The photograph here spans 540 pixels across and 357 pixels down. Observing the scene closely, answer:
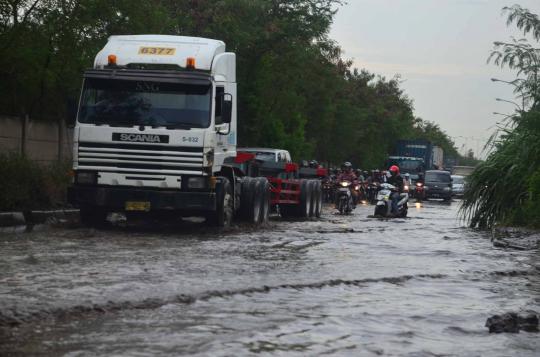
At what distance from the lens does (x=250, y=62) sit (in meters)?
40.3

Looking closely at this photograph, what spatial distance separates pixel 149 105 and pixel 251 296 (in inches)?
348

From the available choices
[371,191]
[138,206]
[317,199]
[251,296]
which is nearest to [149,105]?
[138,206]

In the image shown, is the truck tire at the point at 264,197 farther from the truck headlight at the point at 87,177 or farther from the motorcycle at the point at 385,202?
the motorcycle at the point at 385,202

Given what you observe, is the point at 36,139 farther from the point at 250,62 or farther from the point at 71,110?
the point at 250,62

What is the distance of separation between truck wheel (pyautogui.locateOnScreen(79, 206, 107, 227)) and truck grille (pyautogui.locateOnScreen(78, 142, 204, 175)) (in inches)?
44.1

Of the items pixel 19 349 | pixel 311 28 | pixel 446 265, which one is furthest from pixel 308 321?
pixel 311 28

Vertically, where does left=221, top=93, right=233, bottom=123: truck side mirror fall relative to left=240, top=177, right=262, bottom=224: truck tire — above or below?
above

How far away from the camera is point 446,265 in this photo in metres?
13.9

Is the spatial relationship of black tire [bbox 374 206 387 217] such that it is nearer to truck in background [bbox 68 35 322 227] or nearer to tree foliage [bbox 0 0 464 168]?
tree foliage [bbox 0 0 464 168]

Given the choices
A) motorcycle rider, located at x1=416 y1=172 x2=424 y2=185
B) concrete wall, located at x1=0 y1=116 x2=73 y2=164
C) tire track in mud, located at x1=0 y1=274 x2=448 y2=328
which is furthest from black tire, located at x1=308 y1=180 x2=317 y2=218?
motorcycle rider, located at x1=416 y1=172 x2=424 y2=185

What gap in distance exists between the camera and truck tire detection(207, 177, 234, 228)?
1867cm

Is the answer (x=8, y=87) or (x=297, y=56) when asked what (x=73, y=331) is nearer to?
(x=8, y=87)

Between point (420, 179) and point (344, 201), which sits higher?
point (420, 179)

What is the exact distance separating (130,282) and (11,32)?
11.6 m
